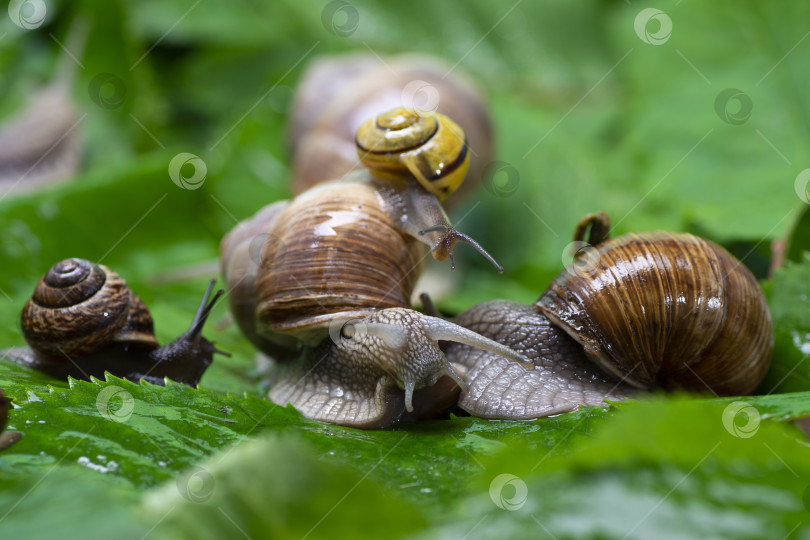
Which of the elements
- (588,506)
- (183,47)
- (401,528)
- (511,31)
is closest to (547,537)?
(588,506)

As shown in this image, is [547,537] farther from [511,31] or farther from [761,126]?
[511,31]
